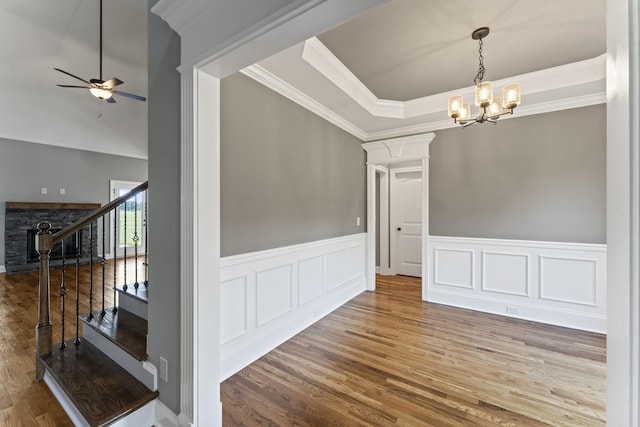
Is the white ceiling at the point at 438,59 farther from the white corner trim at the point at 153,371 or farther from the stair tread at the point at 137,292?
the white corner trim at the point at 153,371

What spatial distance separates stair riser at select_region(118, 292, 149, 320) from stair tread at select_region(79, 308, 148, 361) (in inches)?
1.0

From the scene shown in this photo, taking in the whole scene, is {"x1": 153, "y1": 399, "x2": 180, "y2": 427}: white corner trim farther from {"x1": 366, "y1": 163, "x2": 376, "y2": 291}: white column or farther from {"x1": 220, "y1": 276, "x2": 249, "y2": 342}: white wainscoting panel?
{"x1": 366, "y1": 163, "x2": 376, "y2": 291}: white column

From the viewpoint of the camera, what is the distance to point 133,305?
7.41 feet

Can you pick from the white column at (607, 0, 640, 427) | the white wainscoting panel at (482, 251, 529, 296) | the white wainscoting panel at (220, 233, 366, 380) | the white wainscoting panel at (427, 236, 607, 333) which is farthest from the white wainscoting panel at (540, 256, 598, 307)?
the white column at (607, 0, 640, 427)

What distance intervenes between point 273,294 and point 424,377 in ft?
4.76

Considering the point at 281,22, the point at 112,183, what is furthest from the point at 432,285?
the point at 112,183

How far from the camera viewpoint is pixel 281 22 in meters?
1.06

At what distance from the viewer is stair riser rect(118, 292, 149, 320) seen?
2172 mm

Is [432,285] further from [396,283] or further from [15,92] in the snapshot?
[15,92]

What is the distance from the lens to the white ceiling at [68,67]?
2.59m

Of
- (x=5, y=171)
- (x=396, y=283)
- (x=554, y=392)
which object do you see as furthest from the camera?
(x=5, y=171)

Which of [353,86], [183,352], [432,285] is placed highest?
[353,86]

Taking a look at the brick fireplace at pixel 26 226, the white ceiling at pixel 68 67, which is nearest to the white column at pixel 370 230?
the white ceiling at pixel 68 67

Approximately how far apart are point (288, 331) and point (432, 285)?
2.23m
